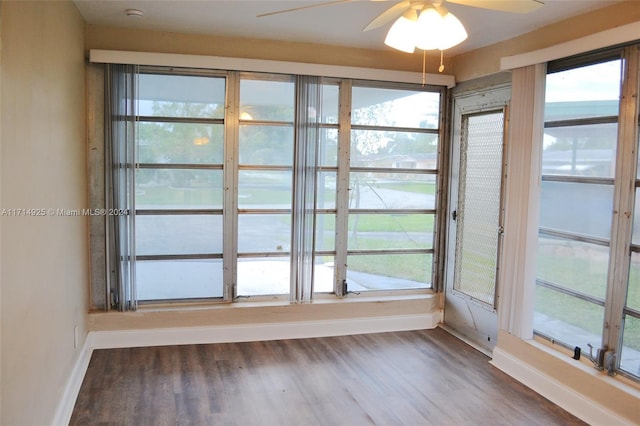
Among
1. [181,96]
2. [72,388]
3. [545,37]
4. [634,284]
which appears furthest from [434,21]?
[72,388]

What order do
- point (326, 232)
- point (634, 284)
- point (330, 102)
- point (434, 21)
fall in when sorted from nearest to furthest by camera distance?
1. point (434, 21)
2. point (634, 284)
3. point (330, 102)
4. point (326, 232)

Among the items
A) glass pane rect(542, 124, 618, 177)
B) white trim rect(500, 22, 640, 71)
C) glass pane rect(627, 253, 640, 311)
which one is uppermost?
white trim rect(500, 22, 640, 71)

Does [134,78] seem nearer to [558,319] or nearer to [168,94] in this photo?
[168,94]

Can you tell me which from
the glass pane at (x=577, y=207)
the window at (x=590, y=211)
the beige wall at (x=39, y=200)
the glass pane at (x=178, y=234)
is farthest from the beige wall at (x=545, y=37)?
the beige wall at (x=39, y=200)

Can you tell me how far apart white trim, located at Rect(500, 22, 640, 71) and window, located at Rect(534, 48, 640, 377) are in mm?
121

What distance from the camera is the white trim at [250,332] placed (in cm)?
412

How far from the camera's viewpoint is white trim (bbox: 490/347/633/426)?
3.06 metres

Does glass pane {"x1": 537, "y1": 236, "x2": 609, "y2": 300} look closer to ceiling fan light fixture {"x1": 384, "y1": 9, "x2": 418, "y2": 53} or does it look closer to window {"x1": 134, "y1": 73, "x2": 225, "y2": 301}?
ceiling fan light fixture {"x1": 384, "y1": 9, "x2": 418, "y2": 53}

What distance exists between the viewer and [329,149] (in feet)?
15.0

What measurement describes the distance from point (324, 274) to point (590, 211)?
91.9 inches

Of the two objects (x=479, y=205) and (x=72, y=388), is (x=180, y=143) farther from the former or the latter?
(x=479, y=205)

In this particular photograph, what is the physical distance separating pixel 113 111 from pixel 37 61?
5.44ft

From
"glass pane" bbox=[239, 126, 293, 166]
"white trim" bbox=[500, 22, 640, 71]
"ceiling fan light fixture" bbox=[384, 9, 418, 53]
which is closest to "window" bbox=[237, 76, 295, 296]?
"glass pane" bbox=[239, 126, 293, 166]

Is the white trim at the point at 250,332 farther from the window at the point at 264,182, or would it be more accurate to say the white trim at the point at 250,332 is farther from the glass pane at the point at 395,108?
the glass pane at the point at 395,108
